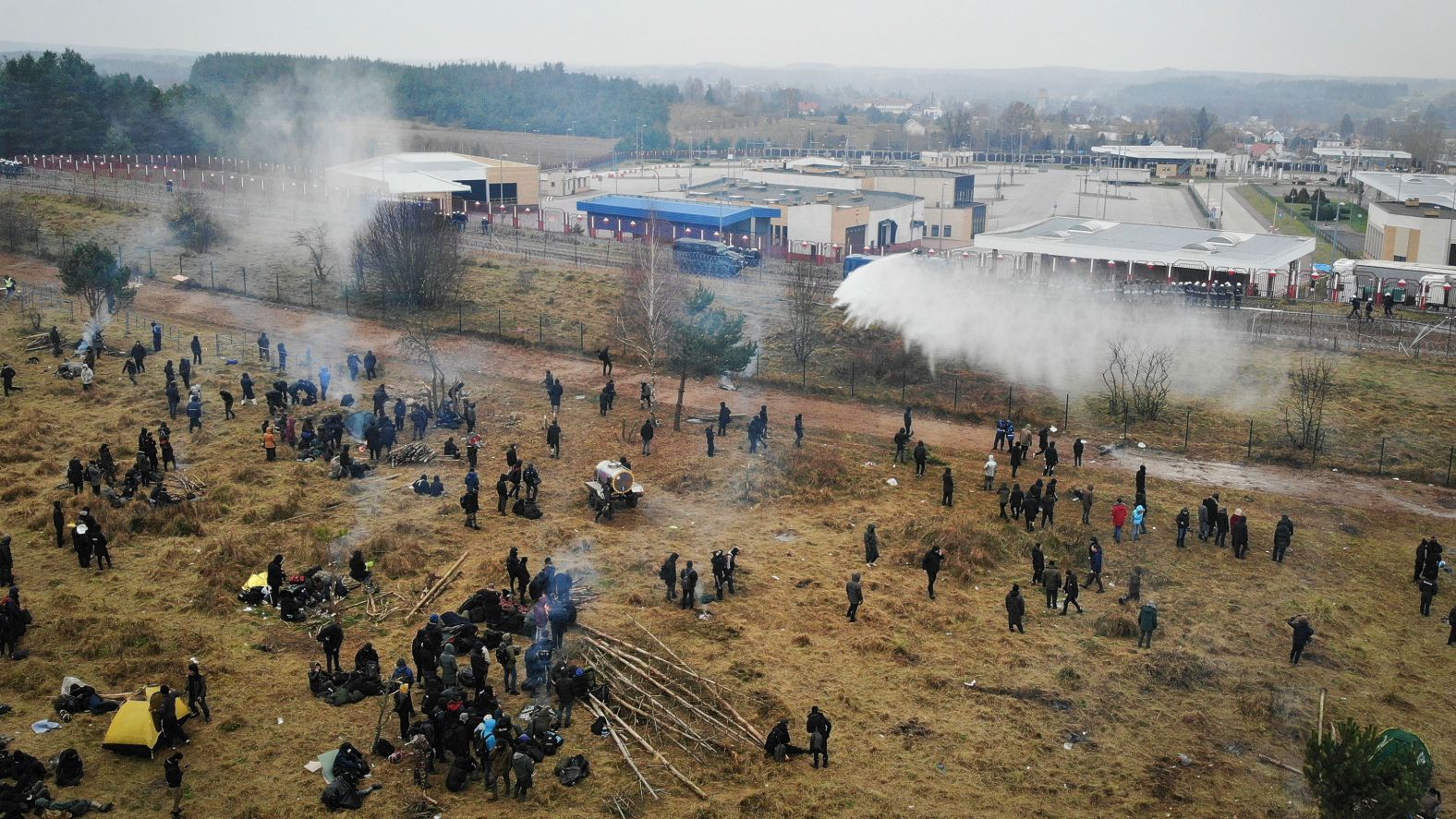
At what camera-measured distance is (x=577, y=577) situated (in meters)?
21.7

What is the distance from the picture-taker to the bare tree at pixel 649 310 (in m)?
33.8

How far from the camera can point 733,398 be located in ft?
115

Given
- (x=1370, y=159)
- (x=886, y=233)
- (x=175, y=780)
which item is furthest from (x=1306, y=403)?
(x=1370, y=159)

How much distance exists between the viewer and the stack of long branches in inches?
651

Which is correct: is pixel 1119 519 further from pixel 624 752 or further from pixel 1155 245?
pixel 1155 245

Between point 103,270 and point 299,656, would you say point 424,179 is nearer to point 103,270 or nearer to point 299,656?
point 103,270

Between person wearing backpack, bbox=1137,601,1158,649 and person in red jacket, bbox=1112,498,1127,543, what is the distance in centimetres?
446

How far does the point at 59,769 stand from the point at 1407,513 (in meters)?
27.4

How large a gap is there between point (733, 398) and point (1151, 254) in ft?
93.4

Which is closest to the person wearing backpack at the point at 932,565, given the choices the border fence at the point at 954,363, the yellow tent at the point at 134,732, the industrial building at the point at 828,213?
the border fence at the point at 954,363

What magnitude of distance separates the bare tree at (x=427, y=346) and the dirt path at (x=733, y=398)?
53 centimetres

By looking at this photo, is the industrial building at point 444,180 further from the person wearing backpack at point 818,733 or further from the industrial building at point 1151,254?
the person wearing backpack at point 818,733

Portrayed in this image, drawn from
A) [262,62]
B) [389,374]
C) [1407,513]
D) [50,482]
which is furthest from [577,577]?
[262,62]

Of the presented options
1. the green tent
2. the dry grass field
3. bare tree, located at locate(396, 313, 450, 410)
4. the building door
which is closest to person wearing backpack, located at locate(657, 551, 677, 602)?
the dry grass field
